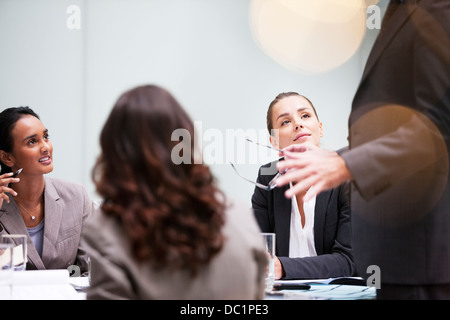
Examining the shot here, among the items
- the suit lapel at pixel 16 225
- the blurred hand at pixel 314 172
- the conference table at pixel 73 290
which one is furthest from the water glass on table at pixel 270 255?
the suit lapel at pixel 16 225

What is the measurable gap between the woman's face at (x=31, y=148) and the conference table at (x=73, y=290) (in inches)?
31.7

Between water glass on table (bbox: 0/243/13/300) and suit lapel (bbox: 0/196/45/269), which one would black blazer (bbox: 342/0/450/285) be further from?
suit lapel (bbox: 0/196/45/269)

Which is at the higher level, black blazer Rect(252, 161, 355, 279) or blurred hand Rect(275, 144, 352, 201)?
blurred hand Rect(275, 144, 352, 201)

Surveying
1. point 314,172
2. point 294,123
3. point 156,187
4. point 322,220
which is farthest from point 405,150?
point 294,123

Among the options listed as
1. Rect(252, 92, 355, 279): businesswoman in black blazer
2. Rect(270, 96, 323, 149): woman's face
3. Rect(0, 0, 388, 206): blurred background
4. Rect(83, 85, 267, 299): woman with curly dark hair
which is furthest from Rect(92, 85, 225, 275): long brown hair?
Rect(0, 0, 388, 206): blurred background

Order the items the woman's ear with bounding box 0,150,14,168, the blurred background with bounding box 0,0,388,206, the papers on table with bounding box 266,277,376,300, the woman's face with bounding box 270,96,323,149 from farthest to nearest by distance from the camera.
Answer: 1. the blurred background with bounding box 0,0,388,206
2. the woman's ear with bounding box 0,150,14,168
3. the woman's face with bounding box 270,96,323,149
4. the papers on table with bounding box 266,277,376,300

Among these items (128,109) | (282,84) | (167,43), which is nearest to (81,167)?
(167,43)

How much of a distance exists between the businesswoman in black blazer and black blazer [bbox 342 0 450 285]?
2.48 ft

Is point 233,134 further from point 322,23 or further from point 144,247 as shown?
point 144,247

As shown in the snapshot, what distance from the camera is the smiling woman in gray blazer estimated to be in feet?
7.25

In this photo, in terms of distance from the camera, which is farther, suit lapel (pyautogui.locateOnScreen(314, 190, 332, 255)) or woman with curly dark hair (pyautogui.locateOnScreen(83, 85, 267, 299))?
suit lapel (pyautogui.locateOnScreen(314, 190, 332, 255))

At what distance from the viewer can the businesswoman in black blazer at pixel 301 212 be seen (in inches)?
84.8

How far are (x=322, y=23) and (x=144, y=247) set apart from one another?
3.76 meters

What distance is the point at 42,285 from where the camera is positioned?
5.27ft
